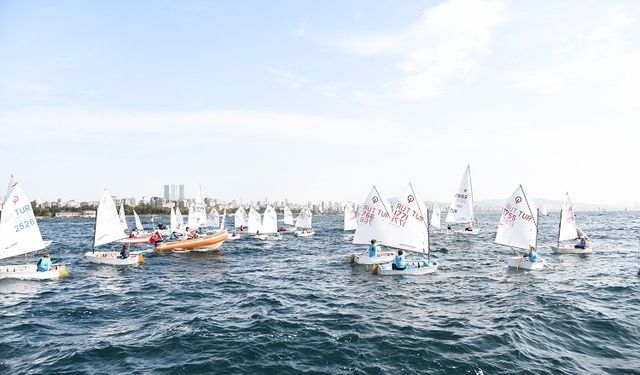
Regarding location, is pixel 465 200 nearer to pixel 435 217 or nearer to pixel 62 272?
pixel 435 217

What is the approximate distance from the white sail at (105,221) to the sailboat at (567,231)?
4970 centimetres

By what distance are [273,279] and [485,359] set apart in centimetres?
2069

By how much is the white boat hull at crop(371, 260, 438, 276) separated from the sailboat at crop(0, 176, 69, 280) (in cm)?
2702

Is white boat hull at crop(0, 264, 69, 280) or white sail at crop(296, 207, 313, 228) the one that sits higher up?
white sail at crop(296, 207, 313, 228)

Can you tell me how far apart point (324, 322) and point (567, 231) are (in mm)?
41740

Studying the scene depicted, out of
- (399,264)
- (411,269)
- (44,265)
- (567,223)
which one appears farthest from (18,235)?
(567,223)

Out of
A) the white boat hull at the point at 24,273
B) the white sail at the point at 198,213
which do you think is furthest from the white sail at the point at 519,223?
the white sail at the point at 198,213

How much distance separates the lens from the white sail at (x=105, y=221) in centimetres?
4401

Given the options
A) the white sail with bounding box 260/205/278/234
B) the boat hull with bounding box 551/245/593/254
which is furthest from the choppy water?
the white sail with bounding box 260/205/278/234

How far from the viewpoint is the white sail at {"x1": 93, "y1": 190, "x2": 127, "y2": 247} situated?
44.0 metres

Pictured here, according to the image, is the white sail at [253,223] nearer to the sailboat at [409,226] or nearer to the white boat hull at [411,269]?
the sailboat at [409,226]

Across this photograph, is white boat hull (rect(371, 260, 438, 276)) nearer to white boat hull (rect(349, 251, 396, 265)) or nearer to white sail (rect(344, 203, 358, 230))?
white boat hull (rect(349, 251, 396, 265))

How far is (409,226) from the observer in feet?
120

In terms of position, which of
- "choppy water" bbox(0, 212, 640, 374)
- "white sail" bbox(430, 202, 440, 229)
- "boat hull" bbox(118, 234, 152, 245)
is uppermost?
"white sail" bbox(430, 202, 440, 229)
